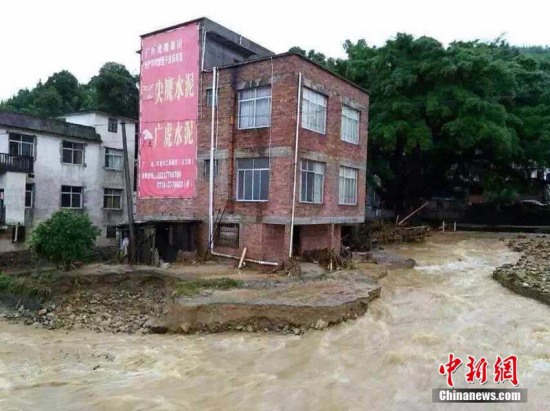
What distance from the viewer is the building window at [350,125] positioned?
19234mm

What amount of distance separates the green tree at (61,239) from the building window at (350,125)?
1067 cm

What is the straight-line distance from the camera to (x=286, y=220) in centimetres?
1577

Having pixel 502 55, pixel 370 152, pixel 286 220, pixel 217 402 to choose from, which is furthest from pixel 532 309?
pixel 502 55

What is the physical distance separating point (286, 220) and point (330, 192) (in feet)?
10.7

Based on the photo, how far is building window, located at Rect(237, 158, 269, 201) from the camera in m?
16.4

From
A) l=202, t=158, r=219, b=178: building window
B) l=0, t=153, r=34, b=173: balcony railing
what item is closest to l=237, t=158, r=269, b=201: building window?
l=202, t=158, r=219, b=178: building window

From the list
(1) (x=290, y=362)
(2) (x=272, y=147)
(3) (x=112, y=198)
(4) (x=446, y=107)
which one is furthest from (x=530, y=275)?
(3) (x=112, y=198)

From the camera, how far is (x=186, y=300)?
12.3 meters

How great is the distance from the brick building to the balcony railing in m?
7.33

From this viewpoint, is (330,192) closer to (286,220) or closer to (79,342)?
(286,220)

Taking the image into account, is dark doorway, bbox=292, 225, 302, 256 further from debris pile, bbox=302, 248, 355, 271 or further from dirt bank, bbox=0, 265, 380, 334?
dirt bank, bbox=0, 265, 380, 334

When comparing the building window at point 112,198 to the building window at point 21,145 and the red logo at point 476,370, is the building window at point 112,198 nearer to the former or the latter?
the building window at point 21,145

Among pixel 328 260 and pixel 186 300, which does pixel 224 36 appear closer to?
pixel 328 260

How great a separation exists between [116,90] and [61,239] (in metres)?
19.9
